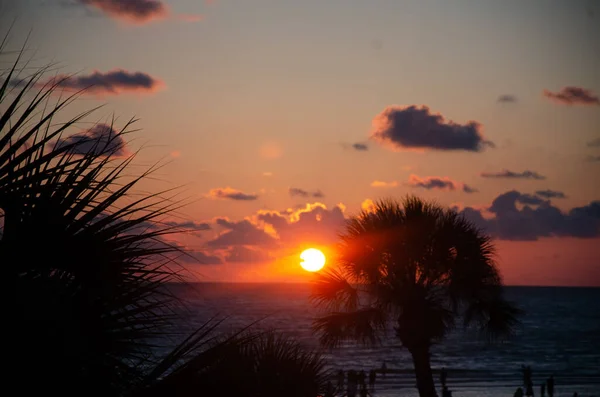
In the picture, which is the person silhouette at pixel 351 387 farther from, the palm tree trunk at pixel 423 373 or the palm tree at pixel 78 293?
the palm tree at pixel 78 293

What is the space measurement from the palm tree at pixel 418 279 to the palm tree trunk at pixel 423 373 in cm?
2

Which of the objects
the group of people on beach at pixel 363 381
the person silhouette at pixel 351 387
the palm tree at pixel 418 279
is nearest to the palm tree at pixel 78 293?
the palm tree at pixel 418 279

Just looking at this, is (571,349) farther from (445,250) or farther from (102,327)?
(102,327)

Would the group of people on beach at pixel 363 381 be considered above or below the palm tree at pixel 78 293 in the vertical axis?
below

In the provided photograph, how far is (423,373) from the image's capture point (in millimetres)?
18078

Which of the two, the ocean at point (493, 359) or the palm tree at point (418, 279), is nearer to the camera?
the palm tree at point (418, 279)

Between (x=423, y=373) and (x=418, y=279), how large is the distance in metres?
2.28

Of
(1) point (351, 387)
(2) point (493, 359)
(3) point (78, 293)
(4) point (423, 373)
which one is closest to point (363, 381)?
(1) point (351, 387)

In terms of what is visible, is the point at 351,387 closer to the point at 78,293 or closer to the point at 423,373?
the point at 423,373

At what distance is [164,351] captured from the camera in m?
67.0

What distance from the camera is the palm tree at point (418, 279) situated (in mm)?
18125

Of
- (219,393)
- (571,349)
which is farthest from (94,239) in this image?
(571,349)

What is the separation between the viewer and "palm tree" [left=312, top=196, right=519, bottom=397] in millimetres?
18125

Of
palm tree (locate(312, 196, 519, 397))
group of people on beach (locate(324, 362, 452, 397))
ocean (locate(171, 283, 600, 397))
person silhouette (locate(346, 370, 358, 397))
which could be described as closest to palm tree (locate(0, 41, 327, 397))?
palm tree (locate(312, 196, 519, 397))
